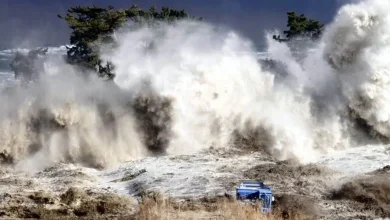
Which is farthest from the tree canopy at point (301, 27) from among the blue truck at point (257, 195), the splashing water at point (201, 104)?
the blue truck at point (257, 195)

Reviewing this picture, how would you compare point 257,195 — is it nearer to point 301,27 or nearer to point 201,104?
point 201,104

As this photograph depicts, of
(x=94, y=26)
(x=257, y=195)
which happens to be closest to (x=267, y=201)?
(x=257, y=195)

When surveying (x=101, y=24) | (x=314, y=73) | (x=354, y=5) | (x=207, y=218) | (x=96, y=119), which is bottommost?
(x=207, y=218)

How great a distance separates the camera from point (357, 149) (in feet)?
79.9

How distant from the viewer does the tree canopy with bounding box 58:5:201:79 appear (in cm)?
4391

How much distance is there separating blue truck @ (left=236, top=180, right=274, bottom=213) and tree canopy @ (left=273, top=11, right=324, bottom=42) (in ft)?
121

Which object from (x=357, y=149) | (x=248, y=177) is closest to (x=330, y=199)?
(x=248, y=177)

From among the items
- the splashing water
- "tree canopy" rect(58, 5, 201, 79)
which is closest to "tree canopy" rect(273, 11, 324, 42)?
"tree canopy" rect(58, 5, 201, 79)

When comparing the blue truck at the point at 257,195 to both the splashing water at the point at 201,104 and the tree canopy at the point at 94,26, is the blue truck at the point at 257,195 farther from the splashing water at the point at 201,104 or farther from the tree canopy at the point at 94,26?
the tree canopy at the point at 94,26

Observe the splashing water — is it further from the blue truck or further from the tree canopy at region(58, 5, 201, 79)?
the tree canopy at region(58, 5, 201, 79)

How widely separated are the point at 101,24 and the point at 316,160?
2482 centimetres

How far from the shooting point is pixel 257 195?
50.6 ft

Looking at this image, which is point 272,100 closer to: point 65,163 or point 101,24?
point 65,163

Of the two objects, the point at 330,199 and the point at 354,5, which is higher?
the point at 354,5
